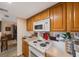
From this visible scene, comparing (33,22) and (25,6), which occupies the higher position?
(25,6)

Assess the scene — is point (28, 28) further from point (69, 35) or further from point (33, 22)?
point (69, 35)

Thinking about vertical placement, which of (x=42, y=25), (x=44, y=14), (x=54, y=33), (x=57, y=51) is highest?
(x=44, y=14)

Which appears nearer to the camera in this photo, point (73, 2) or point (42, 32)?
point (73, 2)

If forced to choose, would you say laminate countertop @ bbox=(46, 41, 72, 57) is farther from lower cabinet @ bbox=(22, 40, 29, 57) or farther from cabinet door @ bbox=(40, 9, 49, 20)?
cabinet door @ bbox=(40, 9, 49, 20)

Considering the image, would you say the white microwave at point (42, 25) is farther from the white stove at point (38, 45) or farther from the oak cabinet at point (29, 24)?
the white stove at point (38, 45)

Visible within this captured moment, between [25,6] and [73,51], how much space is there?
81 centimetres

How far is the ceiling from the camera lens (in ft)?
3.53

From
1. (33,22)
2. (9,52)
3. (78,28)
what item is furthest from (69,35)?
(9,52)

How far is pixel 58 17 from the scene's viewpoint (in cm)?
112

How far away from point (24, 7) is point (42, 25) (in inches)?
12.9

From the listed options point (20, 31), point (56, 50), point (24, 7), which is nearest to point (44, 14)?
point (24, 7)

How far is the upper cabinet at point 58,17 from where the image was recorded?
3.50 ft

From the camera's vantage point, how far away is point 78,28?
1027 millimetres

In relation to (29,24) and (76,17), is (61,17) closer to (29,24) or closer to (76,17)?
(76,17)
